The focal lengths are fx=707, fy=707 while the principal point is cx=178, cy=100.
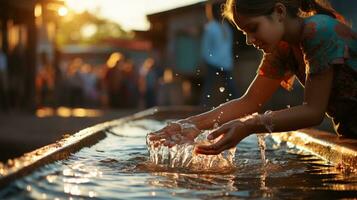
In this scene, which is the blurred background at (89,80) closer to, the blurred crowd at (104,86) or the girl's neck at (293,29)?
the blurred crowd at (104,86)

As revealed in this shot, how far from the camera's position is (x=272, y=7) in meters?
3.28

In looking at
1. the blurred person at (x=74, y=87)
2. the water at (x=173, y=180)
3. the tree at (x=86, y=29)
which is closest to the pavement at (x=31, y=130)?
the water at (x=173, y=180)

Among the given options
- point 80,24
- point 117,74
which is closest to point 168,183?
point 117,74

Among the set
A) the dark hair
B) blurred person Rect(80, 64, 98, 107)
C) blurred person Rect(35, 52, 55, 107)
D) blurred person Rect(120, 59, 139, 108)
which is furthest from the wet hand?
blurred person Rect(80, 64, 98, 107)

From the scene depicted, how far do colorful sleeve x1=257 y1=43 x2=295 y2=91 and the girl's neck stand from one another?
1.29ft

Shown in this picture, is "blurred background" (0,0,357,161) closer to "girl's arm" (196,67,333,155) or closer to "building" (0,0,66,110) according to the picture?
"building" (0,0,66,110)

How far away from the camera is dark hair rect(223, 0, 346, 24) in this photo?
3.23 m

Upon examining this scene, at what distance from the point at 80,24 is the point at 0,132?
7751cm

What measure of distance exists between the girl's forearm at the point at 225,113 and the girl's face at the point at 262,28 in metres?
0.89

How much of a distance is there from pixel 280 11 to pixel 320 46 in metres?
0.26

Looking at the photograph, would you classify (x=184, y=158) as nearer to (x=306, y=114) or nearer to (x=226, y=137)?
(x=226, y=137)

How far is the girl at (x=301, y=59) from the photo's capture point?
10.6ft

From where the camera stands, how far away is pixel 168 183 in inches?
114

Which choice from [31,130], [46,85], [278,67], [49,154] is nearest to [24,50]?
[46,85]
